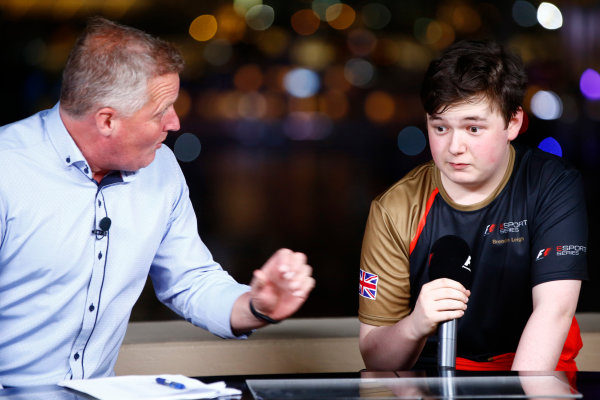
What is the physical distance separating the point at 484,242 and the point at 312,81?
17.3 meters

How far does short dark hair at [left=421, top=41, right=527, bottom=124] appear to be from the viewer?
1.86 m

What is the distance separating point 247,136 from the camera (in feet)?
68.3

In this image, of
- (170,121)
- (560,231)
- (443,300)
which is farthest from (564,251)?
(170,121)

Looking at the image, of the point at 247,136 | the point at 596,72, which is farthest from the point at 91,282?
the point at 247,136

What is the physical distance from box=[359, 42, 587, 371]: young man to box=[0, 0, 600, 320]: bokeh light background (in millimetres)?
5849

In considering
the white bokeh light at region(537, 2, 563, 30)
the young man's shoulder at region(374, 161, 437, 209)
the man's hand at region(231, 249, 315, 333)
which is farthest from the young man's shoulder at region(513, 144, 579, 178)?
the white bokeh light at region(537, 2, 563, 30)

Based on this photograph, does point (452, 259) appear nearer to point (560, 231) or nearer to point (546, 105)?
point (560, 231)

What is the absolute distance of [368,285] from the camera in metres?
2.02

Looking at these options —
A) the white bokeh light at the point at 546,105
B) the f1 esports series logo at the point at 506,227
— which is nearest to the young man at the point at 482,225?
the f1 esports series logo at the point at 506,227

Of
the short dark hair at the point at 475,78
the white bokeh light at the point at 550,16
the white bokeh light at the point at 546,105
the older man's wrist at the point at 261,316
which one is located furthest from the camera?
the white bokeh light at the point at 550,16

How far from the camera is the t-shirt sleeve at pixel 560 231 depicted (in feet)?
6.09

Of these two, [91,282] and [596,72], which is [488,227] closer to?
[91,282]

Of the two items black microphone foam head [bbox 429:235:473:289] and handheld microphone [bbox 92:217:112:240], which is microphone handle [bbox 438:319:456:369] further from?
handheld microphone [bbox 92:217:112:240]

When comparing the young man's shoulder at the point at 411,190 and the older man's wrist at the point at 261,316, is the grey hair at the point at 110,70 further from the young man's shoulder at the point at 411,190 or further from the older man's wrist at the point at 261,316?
the young man's shoulder at the point at 411,190
